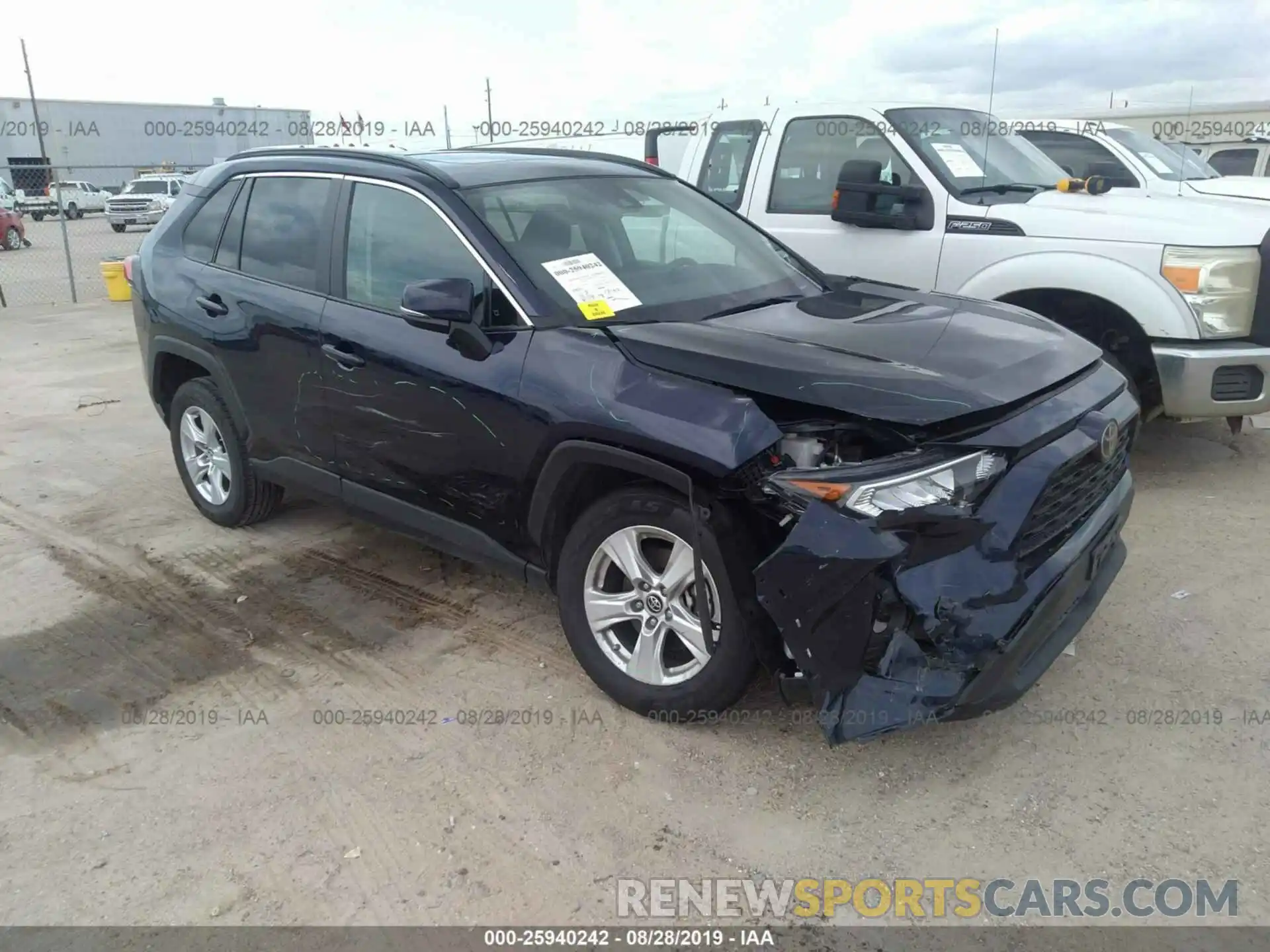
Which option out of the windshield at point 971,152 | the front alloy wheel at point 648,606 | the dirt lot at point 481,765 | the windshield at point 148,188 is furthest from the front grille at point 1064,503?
the windshield at point 148,188

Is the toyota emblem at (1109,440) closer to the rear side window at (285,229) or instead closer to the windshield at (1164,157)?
the rear side window at (285,229)

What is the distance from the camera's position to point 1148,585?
4.21 metres

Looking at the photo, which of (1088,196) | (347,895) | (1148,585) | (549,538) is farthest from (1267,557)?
(347,895)

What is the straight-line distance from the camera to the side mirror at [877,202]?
17.8 ft

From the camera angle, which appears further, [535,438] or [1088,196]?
[1088,196]

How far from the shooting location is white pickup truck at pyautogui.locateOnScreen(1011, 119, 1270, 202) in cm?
904

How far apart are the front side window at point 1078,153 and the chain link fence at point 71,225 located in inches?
485

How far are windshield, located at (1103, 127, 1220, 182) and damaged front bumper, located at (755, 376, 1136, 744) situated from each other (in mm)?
8193

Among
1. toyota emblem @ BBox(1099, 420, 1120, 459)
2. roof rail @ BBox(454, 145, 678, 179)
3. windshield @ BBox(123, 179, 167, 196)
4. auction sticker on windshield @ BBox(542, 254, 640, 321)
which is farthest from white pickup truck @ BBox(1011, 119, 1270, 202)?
windshield @ BBox(123, 179, 167, 196)

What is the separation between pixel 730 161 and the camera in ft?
21.2

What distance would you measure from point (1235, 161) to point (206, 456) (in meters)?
16.5

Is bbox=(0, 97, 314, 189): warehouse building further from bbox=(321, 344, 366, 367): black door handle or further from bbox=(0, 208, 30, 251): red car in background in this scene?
bbox=(321, 344, 366, 367): black door handle

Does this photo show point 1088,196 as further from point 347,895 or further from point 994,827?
point 347,895

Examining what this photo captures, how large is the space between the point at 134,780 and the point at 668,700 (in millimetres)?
1741
